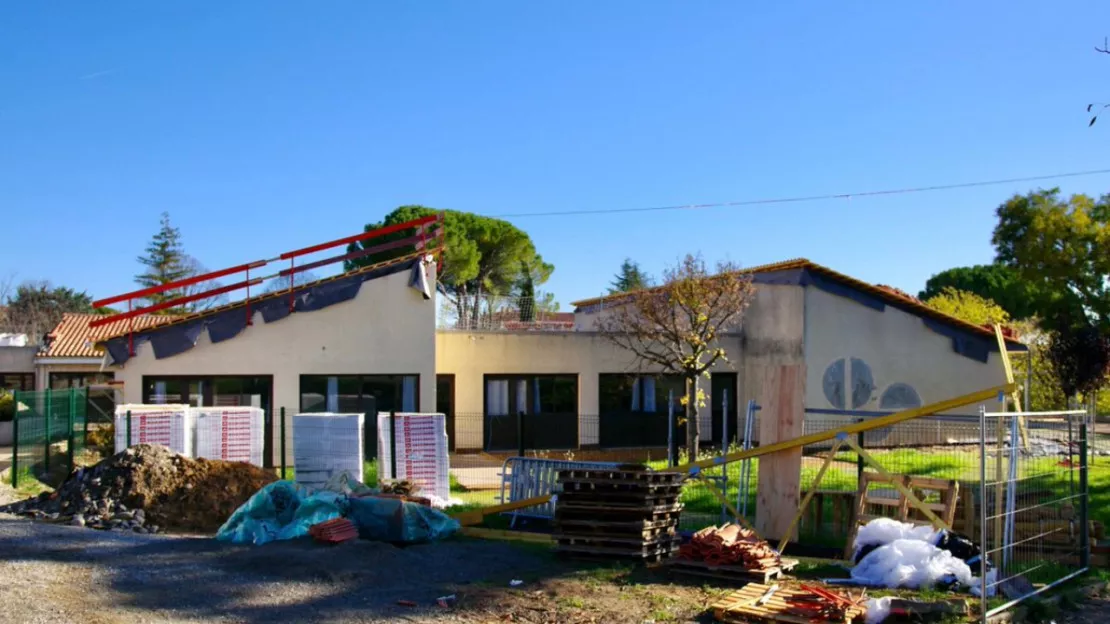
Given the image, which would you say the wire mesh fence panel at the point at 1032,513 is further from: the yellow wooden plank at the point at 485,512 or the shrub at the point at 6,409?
the shrub at the point at 6,409

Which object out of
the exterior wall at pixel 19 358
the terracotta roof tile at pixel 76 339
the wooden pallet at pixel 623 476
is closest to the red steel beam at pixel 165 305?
the wooden pallet at pixel 623 476

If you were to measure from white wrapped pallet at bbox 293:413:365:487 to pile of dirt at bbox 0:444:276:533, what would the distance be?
1.54m

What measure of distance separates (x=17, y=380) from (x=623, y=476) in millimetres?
36149

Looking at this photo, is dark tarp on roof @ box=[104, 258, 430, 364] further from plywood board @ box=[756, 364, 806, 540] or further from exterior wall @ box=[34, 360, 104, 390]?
exterior wall @ box=[34, 360, 104, 390]

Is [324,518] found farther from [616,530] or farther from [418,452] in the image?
[418,452]

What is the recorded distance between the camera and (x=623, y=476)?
1225cm

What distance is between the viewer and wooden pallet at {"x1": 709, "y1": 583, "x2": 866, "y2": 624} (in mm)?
9031

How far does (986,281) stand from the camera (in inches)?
2665

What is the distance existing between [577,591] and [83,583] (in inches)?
204

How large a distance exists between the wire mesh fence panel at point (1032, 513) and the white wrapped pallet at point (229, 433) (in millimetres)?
13264

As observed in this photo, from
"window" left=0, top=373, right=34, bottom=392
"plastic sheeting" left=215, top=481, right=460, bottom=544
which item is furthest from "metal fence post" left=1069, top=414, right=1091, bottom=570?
"window" left=0, top=373, right=34, bottom=392

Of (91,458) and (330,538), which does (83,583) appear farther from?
(91,458)

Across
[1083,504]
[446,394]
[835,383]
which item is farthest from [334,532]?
[835,383]

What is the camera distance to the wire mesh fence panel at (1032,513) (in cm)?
952
